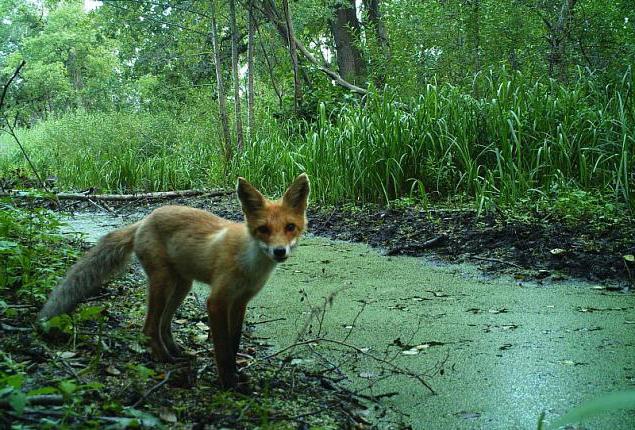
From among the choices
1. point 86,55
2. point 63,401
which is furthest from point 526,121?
point 86,55

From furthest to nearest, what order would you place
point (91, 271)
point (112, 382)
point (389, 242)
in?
point (389, 242) < point (91, 271) < point (112, 382)

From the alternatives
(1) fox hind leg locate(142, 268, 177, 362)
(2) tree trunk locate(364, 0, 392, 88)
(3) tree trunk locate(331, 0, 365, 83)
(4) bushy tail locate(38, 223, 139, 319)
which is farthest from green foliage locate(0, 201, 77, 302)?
(3) tree trunk locate(331, 0, 365, 83)

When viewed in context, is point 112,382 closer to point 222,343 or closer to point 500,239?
point 222,343

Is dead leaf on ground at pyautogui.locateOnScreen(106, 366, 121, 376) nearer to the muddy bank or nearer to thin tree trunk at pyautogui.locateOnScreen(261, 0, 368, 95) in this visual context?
the muddy bank

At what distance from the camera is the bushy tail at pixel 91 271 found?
2.52 metres

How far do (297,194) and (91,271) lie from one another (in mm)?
1068

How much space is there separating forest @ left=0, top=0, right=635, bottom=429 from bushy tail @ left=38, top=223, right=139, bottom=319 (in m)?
0.06

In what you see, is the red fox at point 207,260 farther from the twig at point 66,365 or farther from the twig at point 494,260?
the twig at point 494,260

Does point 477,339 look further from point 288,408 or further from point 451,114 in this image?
point 451,114

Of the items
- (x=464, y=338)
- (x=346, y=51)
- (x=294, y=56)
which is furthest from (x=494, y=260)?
(x=346, y=51)

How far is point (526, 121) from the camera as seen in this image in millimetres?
6242

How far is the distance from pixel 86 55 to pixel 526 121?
31632 millimetres

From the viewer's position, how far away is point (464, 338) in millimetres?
2805

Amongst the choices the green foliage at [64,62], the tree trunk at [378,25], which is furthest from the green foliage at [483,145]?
the green foliage at [64,62]
